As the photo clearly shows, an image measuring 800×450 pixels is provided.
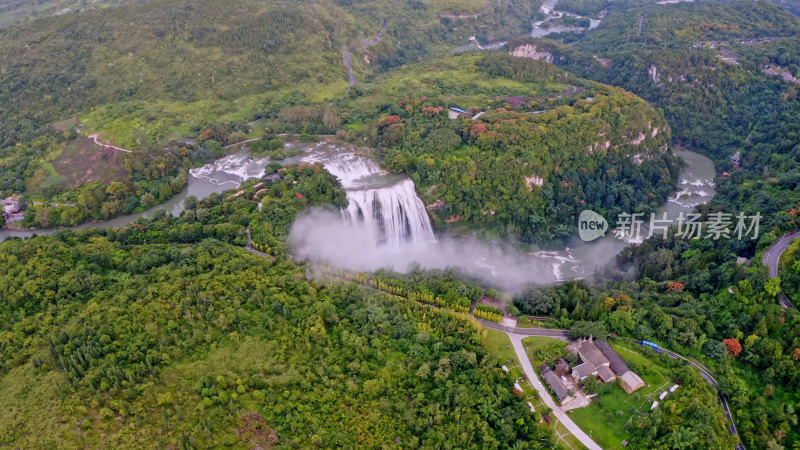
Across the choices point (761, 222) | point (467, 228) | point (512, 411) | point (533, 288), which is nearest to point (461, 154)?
point (467, 228)

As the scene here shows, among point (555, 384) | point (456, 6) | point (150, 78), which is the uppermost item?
point (456, 6)

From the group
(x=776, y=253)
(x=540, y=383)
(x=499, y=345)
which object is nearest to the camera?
(x=540, y=383)

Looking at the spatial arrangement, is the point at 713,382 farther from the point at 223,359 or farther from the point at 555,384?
the point at 223,359

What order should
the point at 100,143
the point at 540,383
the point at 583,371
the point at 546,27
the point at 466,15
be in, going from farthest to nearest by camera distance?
the point at 546,27 → the point at 466,15 → the point at 100,143 → the point at 540,383 → the point at 583,371

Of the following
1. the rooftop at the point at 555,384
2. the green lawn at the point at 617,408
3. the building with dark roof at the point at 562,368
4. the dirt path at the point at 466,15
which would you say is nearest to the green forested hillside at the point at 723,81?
the green lawn at the point at 617,408

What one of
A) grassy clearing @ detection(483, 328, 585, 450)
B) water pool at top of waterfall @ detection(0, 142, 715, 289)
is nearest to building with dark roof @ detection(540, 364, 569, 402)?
grassy clearing @ detection(483, 328, 585, 450)

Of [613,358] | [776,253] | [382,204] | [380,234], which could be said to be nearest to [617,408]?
[613,358]

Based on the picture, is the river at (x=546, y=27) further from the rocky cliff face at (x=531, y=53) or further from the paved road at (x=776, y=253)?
the paved road at (x=776, y=253)

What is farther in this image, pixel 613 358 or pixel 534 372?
pixel 534 372
